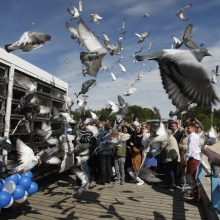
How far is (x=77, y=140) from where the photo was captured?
28.8 ft

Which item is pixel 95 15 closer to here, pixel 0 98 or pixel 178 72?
pixel 0 98

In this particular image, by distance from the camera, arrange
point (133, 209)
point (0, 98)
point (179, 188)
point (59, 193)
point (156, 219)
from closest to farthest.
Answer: point (0, 98) < point (156, 219) < point (133, 209) < point (59, 193) < point (179, 188)

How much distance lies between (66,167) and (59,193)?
3.69 feet

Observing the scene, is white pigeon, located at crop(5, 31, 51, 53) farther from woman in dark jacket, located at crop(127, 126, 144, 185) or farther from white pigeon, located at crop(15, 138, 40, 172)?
woman in dark jacket, located at crop(127, 126, 144, 185)

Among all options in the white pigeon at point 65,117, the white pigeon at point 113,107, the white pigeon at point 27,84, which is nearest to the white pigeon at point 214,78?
the white pigeon at point 113,107

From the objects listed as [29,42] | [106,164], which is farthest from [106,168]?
[29,42]

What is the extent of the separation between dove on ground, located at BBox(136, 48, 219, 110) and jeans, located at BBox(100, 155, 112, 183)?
6.46m

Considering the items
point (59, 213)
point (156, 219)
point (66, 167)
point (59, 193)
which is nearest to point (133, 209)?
point (156, 219)

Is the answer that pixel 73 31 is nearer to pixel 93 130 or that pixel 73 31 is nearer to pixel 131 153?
pixel 93 130

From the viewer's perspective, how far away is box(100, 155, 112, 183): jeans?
11.0m

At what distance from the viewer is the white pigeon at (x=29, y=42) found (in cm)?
582

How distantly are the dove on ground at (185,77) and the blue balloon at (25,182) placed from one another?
3.47 metres

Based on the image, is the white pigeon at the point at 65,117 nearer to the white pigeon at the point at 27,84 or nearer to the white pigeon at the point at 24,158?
the white pigeon at the point at 27,84

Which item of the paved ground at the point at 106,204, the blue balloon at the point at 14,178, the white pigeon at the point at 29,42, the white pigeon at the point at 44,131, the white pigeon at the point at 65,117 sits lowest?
the paved ground at the point at 106,204
